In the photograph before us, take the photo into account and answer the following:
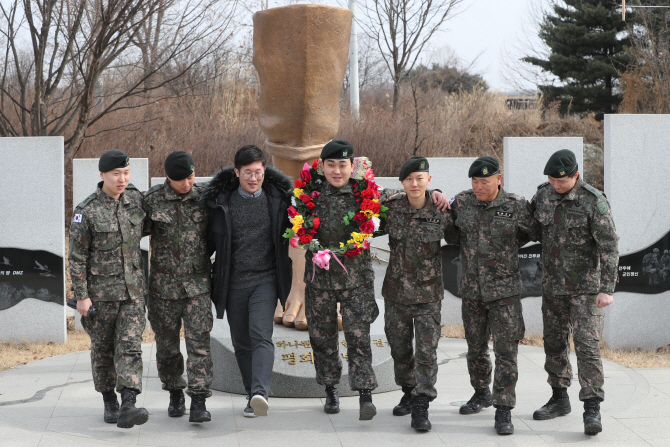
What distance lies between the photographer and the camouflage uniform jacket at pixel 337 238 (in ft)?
14.3

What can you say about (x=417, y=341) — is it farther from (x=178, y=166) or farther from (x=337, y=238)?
(x=178, y=166)

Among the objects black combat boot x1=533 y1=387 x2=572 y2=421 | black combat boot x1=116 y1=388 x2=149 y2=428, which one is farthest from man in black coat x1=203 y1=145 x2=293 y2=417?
black combat boot x1=533 y1=387 x2=572 y2=421

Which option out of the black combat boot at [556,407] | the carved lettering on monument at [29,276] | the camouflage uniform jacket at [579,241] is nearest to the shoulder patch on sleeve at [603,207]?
the camouflage uniform jacket at [579,241]

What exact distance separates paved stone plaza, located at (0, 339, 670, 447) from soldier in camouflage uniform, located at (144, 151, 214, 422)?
332mm

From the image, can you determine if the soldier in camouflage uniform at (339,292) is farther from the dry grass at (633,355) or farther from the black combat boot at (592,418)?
the dry grass at (633,355)

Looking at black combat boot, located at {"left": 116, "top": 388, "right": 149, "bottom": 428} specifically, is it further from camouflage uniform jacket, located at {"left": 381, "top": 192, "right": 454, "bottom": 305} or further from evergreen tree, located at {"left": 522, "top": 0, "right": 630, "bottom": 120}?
evergreen tree, located at {"left": 522, "top": 0, "right": 630, "bottom": 120}

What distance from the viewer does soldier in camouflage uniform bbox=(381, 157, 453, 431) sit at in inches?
167

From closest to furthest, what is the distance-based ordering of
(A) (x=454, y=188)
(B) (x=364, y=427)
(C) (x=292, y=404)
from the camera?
(B) (x=364, y=427) → (C) (x=292, y=404) → (A) (x=454, y=188)

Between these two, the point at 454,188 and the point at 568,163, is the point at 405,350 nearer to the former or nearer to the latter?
the point at 568,163

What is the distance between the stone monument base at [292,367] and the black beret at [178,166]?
1.51m

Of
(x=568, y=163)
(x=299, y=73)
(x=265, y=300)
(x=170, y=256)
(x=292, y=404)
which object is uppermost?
(x=299, y=73)

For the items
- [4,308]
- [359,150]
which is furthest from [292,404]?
[359,150]

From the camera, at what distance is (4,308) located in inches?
282

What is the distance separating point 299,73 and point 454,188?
10.0 ft
